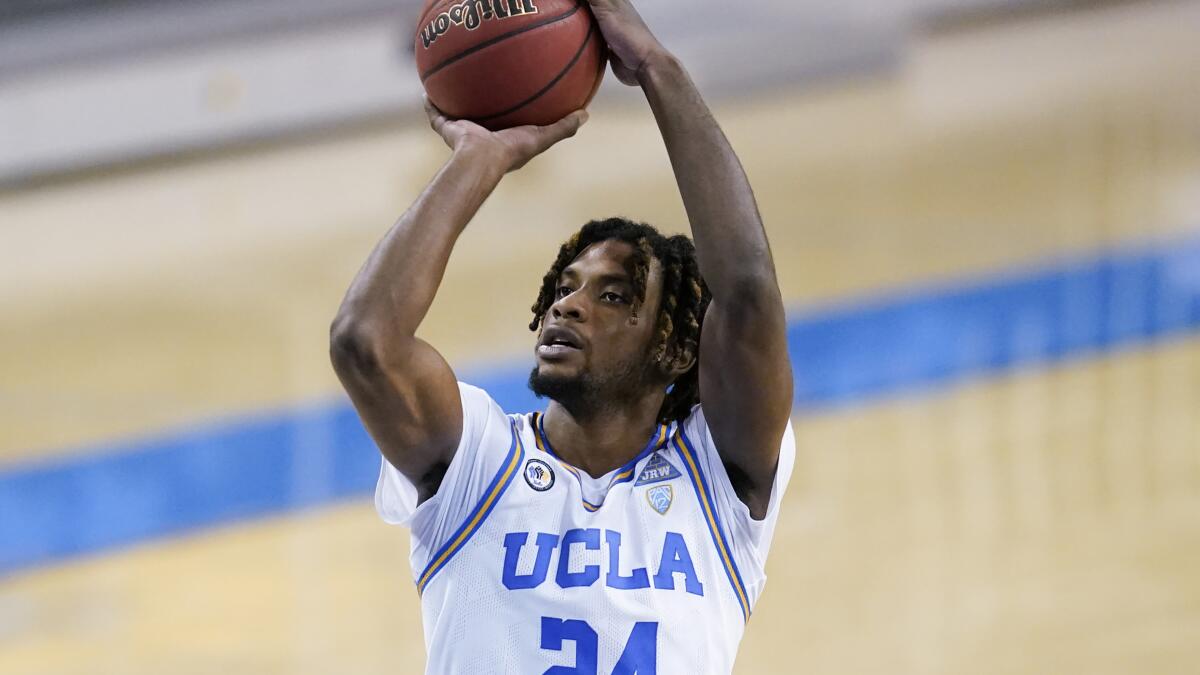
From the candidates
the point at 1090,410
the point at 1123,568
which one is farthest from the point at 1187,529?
the point at 1090,410

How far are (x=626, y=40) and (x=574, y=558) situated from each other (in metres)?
1.01

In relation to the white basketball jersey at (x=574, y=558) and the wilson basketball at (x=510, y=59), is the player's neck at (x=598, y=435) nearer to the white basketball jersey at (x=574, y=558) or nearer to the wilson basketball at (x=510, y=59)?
the white basketball jersey at (x=574, y=558)

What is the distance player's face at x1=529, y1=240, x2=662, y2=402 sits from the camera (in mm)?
2955

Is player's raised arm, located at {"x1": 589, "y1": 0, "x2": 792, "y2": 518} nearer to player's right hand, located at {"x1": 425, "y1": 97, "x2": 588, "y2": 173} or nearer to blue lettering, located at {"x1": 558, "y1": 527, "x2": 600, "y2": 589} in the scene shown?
player's right hand, located at {"x1": 425, "y1": 97, "x2": 588, "y2": 173}

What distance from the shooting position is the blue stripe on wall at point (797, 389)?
7.05 m

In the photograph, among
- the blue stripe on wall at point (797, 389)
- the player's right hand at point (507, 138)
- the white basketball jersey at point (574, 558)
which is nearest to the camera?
the white basketball jersey at point (574, 558)

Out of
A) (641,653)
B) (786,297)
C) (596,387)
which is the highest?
(786,297)

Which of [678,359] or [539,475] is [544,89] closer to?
[678,359]

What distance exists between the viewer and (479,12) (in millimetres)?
2965

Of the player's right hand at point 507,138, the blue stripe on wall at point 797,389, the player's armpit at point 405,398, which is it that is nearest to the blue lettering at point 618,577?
the player's armpit at point 405,398

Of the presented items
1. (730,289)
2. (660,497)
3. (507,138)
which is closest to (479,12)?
(507,138)

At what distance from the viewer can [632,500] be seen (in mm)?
2912

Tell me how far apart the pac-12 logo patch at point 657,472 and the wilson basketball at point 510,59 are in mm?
711

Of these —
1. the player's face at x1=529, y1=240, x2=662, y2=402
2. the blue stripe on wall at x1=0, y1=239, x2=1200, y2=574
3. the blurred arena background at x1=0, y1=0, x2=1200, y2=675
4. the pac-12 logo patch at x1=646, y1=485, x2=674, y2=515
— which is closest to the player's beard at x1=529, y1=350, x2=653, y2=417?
the player's face at x1=529, y1=240, x2=662, y2=402
